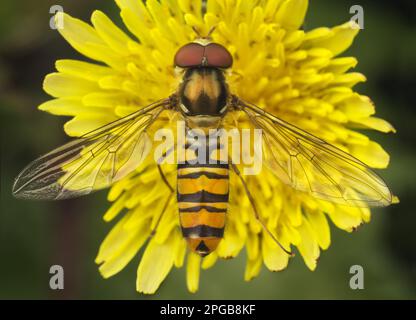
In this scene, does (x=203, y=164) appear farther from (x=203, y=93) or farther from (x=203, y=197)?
(x=203, y=93)

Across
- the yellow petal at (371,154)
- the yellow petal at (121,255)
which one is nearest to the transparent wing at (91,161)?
the yellow petal at (121,255)

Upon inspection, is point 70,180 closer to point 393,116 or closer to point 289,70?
point 289,70

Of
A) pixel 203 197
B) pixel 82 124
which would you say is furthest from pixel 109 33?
pixel 203 197

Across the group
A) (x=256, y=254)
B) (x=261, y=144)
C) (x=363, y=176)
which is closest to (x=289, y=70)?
(x=261, y=144)

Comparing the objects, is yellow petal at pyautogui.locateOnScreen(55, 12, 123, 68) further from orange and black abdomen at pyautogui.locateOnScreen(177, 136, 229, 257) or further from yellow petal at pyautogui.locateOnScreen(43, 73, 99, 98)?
orange and black abdomen at pyautogui.locateOnScreen(177, 136, 229, 257)
